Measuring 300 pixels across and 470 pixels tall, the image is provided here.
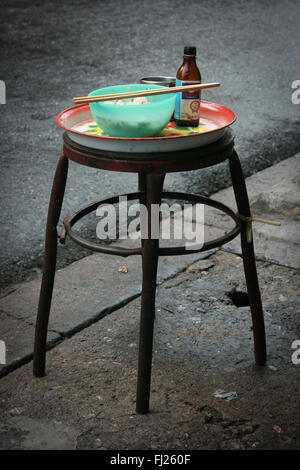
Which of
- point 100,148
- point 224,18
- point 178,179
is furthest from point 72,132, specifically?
point 224,18

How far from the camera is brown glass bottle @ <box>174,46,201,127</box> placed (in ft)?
5.93

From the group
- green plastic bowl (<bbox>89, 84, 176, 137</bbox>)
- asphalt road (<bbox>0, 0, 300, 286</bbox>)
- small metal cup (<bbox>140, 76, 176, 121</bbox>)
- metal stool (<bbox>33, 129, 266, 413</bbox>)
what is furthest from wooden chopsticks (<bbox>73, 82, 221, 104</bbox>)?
asphalt road (<bbox>0, 0, 300, 286</bbox>)

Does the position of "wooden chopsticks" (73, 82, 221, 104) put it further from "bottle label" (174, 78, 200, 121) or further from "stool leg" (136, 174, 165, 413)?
"stool leg" (136, 174, 165, 413)

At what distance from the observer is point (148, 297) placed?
170cm

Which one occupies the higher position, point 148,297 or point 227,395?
point 148,297

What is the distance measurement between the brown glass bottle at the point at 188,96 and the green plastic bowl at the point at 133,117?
119mm

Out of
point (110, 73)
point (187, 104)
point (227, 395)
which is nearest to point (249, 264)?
point (227, 395)

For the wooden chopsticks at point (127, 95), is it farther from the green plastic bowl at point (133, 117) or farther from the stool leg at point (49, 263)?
the stool leg at point (49, 263)

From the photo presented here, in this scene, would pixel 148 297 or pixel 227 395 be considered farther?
pixel 227 395

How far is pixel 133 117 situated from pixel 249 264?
67cm

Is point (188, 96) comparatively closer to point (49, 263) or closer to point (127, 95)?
point (127, 95)

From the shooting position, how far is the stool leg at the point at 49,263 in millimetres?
1861

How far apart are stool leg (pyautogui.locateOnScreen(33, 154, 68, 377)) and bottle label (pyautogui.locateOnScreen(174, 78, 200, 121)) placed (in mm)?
386
